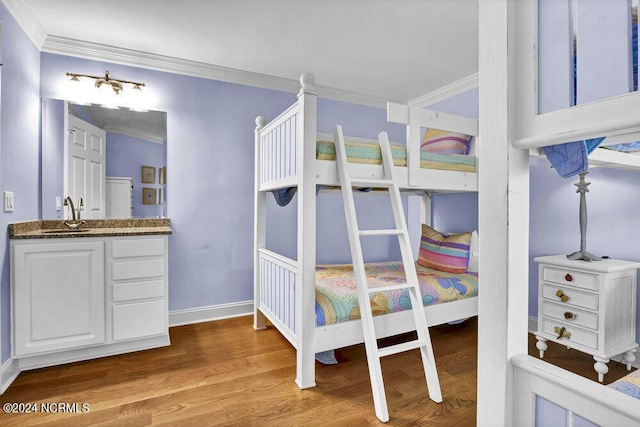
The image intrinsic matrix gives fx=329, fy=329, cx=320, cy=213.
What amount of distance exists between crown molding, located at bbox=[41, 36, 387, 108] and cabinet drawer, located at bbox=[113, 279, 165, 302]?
1.93 m

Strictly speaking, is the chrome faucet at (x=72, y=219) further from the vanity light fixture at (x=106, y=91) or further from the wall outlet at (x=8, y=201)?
the vanity light fixture at (x=106, y=91)

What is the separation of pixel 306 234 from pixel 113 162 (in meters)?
2.08

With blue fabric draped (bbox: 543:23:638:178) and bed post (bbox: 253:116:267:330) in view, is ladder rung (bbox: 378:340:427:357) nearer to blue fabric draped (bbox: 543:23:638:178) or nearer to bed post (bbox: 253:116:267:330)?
blue fabric draped (bbox: 543:23:638:178)

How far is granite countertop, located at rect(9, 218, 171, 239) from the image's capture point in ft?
7.25

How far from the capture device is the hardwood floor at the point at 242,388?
5.62 feet

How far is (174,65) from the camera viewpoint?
3049 mm

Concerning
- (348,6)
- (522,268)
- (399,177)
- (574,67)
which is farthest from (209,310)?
(574,67)

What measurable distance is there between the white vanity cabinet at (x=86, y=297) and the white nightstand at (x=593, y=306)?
285 centimetres

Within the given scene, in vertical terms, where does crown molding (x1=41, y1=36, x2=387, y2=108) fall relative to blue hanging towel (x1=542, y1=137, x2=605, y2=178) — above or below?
above

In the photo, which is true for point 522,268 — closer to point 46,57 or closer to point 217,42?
point 217,42

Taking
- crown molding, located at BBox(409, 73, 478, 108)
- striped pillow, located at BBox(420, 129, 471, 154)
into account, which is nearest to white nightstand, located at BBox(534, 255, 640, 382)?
striped pillow, located at BBox(420, 129, 471, 154)

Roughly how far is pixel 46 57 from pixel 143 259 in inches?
73.1

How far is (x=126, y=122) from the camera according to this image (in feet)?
9.73

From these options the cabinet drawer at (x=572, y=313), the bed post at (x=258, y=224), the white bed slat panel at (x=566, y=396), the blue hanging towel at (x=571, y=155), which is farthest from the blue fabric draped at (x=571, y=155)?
the bed post at (x=258, y=224)
